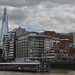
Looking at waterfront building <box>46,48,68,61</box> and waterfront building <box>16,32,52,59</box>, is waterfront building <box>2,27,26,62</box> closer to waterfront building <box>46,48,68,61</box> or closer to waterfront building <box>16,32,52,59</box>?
waterfront building <box>16,32,52,59</box>

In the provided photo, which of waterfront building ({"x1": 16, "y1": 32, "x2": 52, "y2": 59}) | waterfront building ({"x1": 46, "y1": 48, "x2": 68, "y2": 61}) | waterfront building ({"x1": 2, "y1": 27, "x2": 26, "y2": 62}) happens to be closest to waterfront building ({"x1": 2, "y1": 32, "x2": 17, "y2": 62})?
waterfront building ({"x1": 2, "y1": 27, "x2": 26, "y2": 62})

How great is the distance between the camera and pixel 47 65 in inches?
3086

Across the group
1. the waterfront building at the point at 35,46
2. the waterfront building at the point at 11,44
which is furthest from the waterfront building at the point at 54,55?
the waterfront building at the point at 11,44

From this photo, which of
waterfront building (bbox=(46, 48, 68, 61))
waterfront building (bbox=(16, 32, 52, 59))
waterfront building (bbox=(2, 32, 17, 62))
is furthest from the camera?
waterfront building (bbox=(2, 32, 17, 62))

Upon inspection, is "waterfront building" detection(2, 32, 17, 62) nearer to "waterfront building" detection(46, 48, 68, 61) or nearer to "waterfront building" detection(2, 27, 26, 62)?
"waterfront building" detection(2, 27, 26, 62)

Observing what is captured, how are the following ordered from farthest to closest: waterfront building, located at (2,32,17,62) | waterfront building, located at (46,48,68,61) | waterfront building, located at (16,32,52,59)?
1. waterfront building, located at (2,32,17,62)
2. waterfront building, located at (16,32,52,59)
3. waterfront building, located at (46,48,68,61)

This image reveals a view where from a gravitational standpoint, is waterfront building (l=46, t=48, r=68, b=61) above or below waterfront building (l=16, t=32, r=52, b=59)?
below

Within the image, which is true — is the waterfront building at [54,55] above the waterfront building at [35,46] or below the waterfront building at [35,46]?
below

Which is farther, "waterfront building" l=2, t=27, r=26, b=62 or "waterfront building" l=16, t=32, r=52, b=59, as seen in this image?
"waterfront building" l=2, t=27, r=26, b=62

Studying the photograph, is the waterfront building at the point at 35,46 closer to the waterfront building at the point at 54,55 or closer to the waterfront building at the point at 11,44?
the waterfront building at the point at 54,55

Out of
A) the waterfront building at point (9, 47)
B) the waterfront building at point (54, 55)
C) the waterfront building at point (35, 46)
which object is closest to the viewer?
the waterfront building at point (54, 55)

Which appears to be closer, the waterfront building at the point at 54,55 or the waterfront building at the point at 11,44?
the waterfront building at the point at 54,55

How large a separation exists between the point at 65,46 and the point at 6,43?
50010mm

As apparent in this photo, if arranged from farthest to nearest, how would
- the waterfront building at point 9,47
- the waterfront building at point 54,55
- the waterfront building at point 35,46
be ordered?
the waterfront building at point 9,47, the waterfront building at point 35,46, the waterfront building at point 54,55
